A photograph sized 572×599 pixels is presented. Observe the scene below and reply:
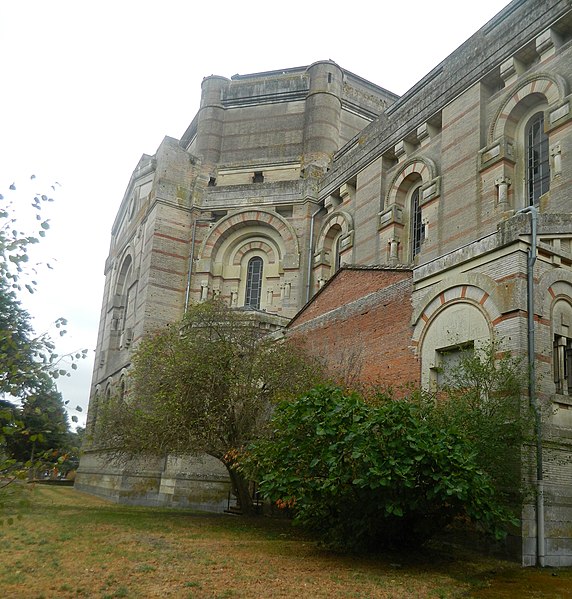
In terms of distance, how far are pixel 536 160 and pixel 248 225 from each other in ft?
52.3

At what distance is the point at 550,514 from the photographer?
11234mm

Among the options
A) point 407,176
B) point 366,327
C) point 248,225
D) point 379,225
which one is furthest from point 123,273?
point 366,327

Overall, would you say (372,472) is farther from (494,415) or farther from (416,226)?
(416,226)

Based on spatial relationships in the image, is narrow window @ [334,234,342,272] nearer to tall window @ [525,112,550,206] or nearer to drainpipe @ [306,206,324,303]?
drainpipe @ [306,206,324,303]

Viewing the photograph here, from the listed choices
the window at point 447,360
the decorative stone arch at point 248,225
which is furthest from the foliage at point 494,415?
the decorative stone arch at point 248,225

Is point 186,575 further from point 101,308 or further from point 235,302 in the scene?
point 101,308

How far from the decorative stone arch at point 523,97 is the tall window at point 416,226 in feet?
14.8

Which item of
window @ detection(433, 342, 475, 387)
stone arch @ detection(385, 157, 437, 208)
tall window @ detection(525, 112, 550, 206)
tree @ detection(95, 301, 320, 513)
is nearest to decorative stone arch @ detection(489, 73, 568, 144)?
tall window @ detection(525, 112, 550, 206)

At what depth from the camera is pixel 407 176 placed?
24.7 metres

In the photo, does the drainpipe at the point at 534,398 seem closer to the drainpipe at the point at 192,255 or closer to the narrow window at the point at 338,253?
the narrow window at the point at 338,253

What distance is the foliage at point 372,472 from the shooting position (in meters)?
9.70

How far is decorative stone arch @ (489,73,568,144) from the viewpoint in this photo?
60.6 feet

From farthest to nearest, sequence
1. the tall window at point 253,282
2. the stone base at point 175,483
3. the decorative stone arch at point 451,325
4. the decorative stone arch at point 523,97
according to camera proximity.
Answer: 1. the tall window at point 253,282
2. the stone base at point 175,483
3. the decorative stone arch at point 523,97
4. the decorative stone arch at point 451,325

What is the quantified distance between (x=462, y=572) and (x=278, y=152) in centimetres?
2716
